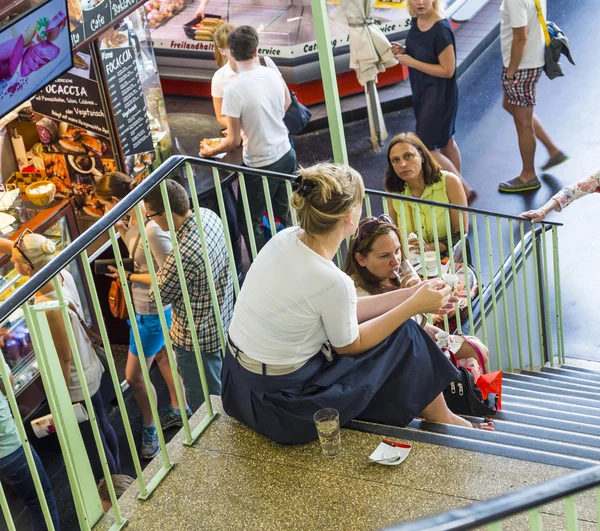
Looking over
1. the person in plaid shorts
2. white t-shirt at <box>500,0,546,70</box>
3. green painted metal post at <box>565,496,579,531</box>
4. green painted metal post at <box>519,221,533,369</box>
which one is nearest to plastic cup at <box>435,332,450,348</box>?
the person in plaid shorts

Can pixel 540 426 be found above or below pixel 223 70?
below

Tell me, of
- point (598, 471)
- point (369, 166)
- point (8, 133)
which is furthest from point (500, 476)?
point (369, 166)

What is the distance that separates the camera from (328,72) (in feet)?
17.4

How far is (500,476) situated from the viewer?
2.84 m

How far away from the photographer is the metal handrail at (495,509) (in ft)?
4.27

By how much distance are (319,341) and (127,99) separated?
140 inches

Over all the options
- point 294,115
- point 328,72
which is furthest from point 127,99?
point 328,72

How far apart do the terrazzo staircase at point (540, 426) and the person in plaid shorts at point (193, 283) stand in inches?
49.8

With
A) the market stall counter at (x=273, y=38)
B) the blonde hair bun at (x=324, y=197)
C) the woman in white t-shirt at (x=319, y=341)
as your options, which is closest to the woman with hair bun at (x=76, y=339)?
the woman in white t-shirt at (x=319, y=341)

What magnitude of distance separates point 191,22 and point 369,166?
8.48 ft

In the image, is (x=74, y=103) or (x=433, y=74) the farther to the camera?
(x=433, y=74)

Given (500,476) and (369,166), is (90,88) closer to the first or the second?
(369,166)

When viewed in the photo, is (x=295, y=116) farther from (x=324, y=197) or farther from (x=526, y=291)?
(x=324, y=197)

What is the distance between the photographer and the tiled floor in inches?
109
